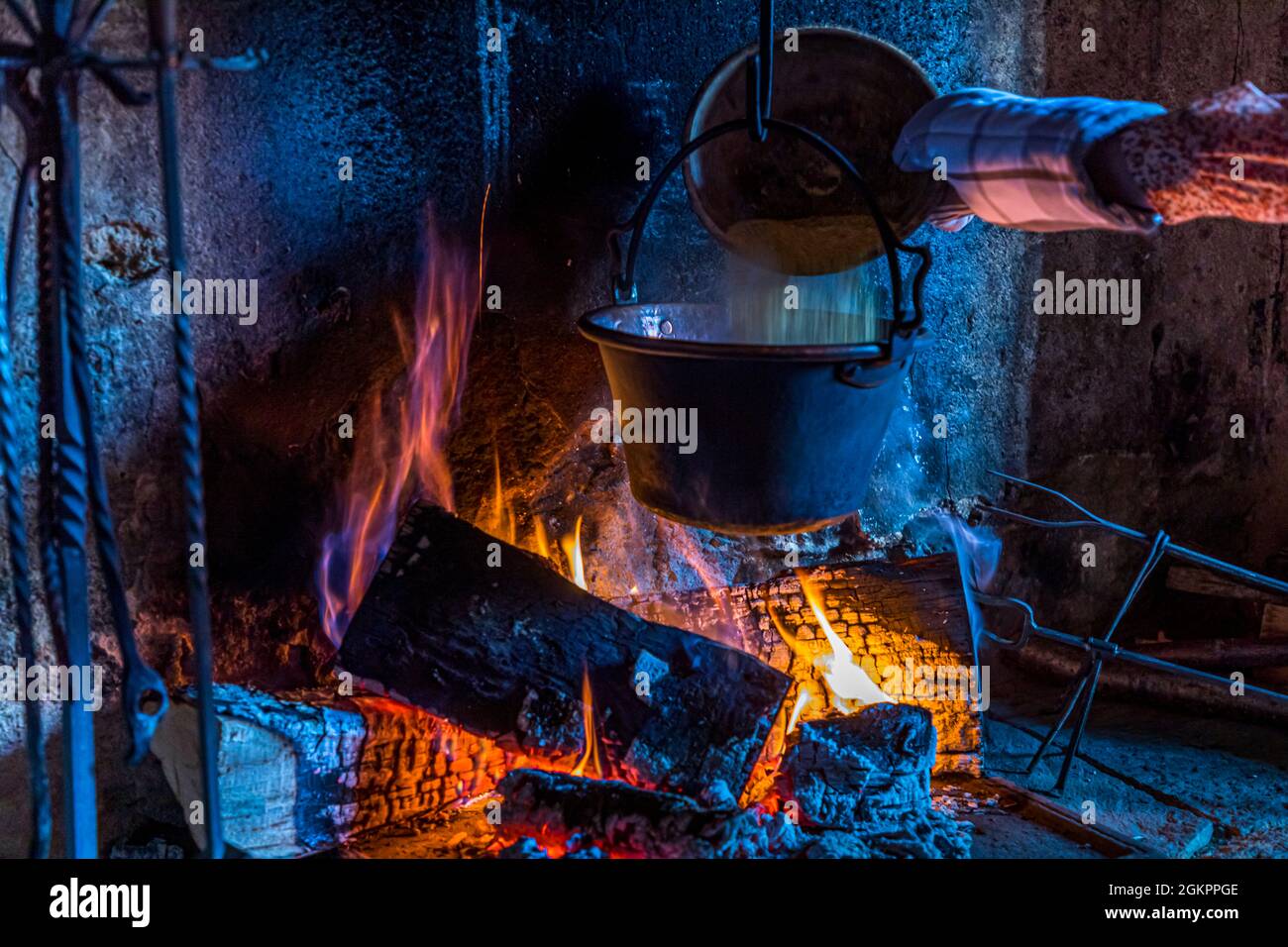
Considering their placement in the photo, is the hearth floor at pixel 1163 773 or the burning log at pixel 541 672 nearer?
the burning log at pixel 541 672

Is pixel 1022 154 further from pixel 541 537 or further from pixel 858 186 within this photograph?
pixel 541 537

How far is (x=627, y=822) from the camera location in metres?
2.92

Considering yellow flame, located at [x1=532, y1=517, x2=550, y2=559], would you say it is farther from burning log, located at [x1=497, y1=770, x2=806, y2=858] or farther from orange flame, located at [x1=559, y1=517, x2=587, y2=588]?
burning log, located at [x1=497, y1=770, x2=806, y2=858]

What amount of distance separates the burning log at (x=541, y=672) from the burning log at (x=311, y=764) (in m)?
0.14

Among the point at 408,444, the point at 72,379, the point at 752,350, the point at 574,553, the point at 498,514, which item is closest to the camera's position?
the point at 72,379

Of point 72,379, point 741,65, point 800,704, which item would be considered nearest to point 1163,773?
point 800,704

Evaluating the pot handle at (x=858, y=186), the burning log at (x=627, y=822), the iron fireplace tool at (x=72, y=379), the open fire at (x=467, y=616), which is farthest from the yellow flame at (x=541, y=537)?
the iron fireplace tool at (x=72, y=379)

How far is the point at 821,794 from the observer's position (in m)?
3.23

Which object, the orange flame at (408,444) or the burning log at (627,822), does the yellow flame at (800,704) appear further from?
the orange flame at (408,444)

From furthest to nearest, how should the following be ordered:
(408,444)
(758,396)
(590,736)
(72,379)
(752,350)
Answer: (408,444) → (590,736) → (758,396) → (752,350) → (72,379)

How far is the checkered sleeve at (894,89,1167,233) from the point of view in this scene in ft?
8.24

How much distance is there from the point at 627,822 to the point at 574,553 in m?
1.14

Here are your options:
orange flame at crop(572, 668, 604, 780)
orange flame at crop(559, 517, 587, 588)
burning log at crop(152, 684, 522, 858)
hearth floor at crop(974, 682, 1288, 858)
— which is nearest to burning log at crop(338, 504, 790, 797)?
orange flame at crop(572, 668, 604, 780)

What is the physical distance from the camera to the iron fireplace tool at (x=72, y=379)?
5.31ft
